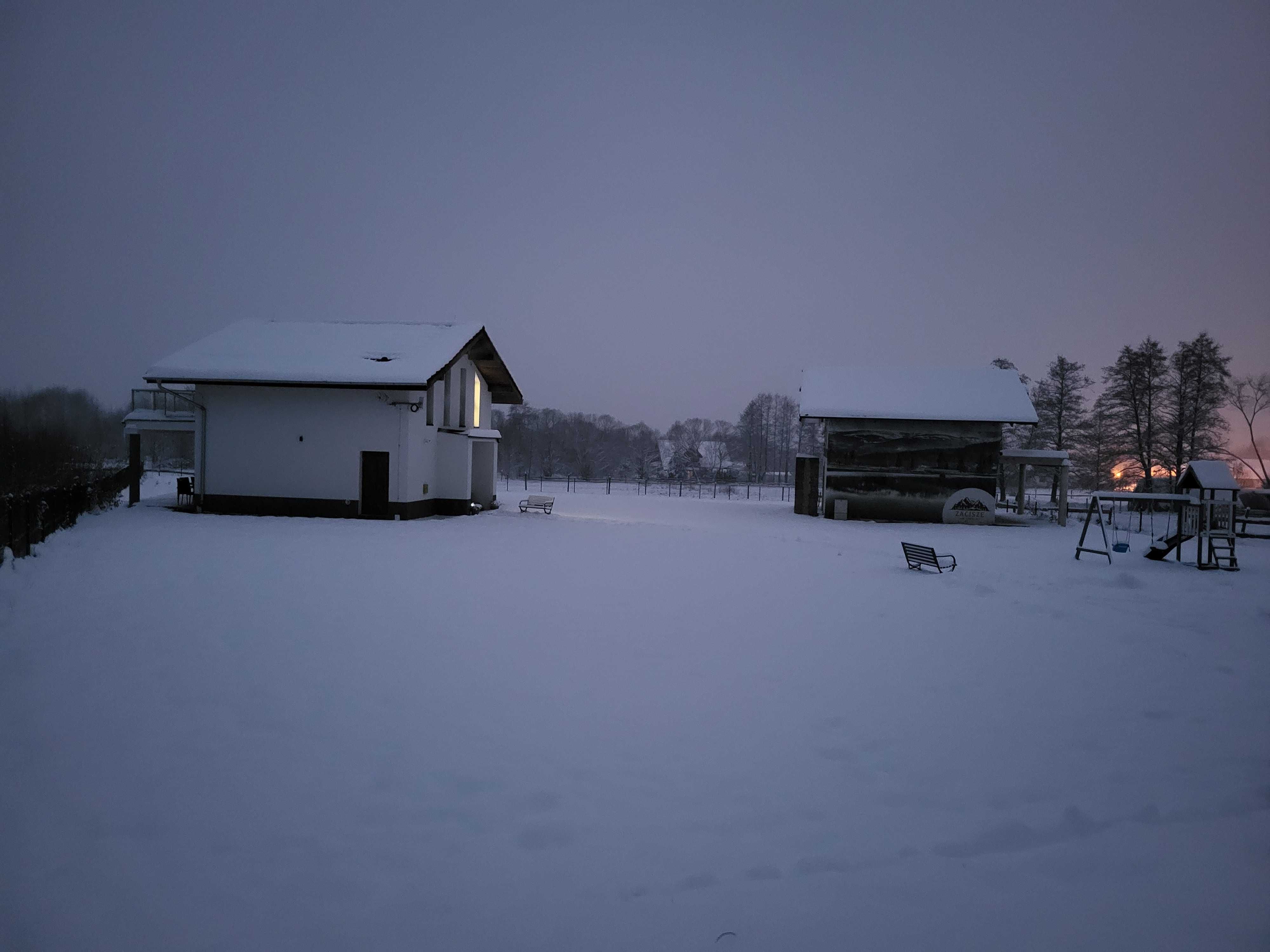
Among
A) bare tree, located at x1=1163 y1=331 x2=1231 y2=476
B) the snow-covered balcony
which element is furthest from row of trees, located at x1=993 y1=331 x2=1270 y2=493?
the snow-covered balcony

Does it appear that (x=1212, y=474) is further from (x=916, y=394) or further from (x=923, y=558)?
(x=916, y=394)

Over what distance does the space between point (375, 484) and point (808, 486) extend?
1810cm

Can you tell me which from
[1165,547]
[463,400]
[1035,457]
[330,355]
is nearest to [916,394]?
[1035,457]

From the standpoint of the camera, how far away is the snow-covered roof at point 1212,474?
16.2m

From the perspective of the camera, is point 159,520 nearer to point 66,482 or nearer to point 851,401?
point 66,482

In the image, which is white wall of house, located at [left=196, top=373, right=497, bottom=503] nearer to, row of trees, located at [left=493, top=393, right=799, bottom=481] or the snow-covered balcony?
the snow-covered balcony

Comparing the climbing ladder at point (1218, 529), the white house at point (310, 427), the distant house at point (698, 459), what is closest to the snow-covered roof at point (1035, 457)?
the climbing ladder at point (1218, 529)

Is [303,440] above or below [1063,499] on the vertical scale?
above

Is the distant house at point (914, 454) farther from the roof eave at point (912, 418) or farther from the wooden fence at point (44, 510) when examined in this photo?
the wooden fence at point (44, 510)

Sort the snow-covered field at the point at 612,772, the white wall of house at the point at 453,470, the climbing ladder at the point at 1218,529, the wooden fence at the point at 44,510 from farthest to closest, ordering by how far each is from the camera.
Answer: the white wall of house at the point at 453,470 → the climbing ladder at the point at 1218,529 → the wooden fence at the point at 44,510 → the snow-covered field at the point at 612,772

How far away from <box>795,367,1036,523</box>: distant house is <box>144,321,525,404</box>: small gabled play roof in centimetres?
1414

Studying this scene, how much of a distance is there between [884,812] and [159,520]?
20384 mm

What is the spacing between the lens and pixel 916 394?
95.2 feet

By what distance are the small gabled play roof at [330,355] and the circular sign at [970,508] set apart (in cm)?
1873
